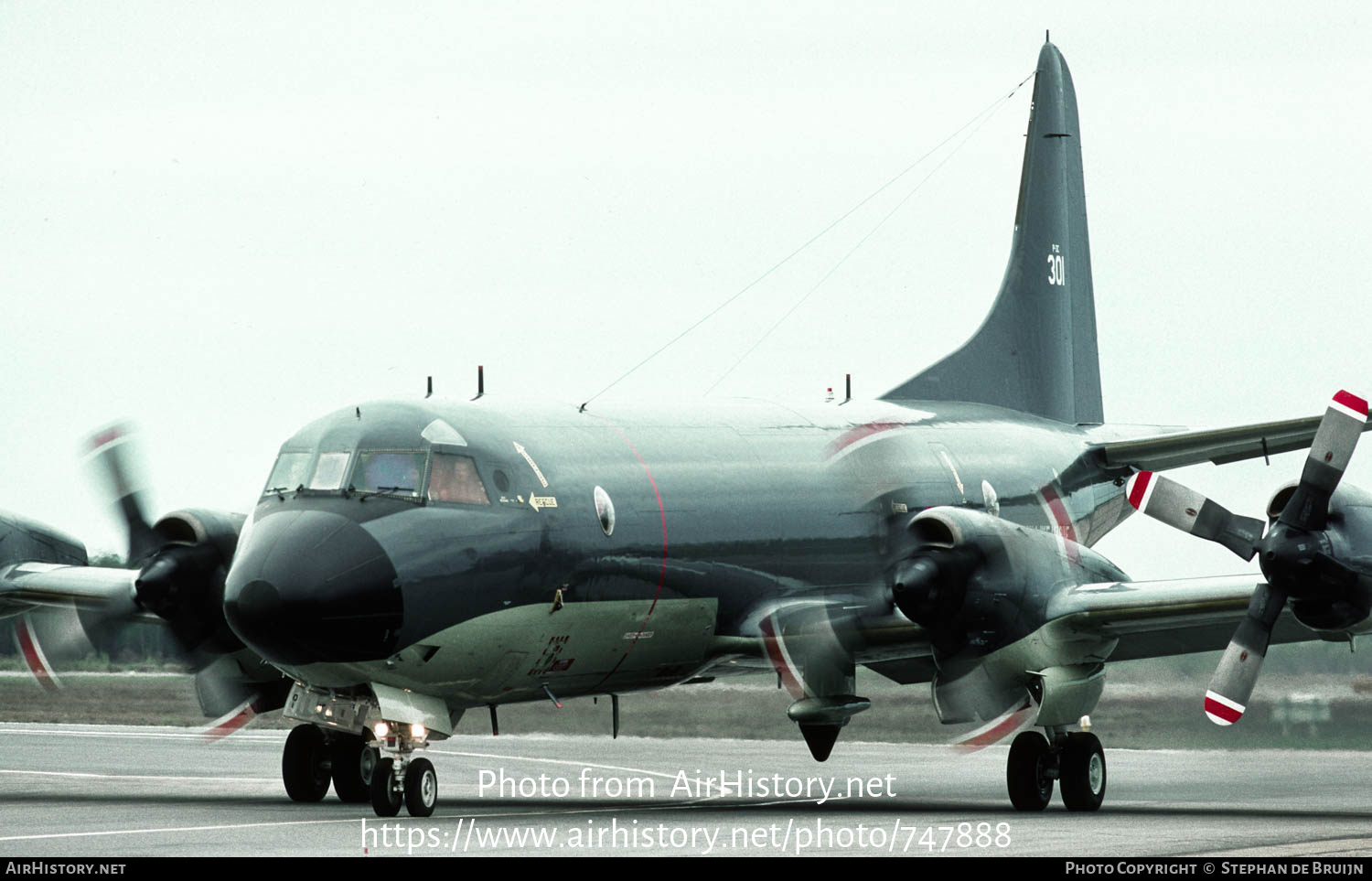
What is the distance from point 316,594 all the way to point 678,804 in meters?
5.57

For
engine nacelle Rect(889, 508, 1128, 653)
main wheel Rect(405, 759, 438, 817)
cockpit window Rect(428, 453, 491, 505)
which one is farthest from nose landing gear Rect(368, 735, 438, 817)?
engine nacelle Rect(889, 508, 1128, 653)

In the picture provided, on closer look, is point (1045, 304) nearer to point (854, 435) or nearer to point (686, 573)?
point (854, 435)

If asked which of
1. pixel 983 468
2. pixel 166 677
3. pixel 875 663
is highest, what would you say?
pixel 983 468

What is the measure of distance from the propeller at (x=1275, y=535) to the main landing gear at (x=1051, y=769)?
100 inches

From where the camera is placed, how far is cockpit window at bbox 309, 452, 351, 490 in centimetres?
1661

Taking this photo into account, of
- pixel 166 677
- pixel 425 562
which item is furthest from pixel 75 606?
pixel 166 677

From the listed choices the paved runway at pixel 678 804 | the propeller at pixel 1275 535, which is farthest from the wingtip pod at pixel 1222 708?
the paved runway at pixel 678 804

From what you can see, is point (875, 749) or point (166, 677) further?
point (166, 677)

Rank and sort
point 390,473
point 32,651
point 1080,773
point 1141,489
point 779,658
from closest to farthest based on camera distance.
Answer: point 390,473
point 1141,489
point 1080,773
point 779,658
point 32,651

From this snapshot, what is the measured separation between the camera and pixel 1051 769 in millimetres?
19422

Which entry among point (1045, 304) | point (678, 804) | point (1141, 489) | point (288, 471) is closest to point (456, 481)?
point (288, 471)
